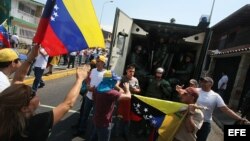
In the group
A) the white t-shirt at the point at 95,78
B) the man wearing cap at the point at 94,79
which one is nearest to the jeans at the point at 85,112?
the man wearing cap at the point at 94,79

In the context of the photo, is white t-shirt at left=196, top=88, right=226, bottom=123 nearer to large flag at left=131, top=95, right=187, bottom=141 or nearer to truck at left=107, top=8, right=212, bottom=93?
large flag at left=131, top=95, right=187, bottom=141

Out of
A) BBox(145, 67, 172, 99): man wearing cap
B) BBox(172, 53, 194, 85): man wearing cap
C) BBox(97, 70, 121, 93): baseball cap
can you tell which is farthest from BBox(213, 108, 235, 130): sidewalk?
BBox(97, 70, 121, 93): baseball cap

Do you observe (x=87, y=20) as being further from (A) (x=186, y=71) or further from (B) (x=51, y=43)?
(A) (x=186, y=71)

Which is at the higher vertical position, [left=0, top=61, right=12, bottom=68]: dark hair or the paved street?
[left=0, top=61, right=12, bottom=68]: dark hair

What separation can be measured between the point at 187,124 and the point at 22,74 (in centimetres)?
225

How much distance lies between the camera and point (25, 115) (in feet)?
7.73

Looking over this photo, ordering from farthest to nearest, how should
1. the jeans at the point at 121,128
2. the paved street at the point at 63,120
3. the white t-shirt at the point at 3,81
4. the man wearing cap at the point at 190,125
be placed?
the jeans at the point at 121,128 < the paved street at the point at 63,120 < the man wearing cap at the point at 190,125 < the white t-shirt at the point at 3,81

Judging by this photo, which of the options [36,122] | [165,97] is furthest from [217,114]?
[36,122]

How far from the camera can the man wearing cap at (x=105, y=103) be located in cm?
512

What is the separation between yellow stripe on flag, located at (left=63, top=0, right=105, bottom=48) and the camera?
12.4ft

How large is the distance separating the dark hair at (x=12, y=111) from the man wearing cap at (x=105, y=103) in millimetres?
2841

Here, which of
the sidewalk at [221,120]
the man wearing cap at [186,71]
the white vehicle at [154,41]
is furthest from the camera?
the sidewalk at [221,120]

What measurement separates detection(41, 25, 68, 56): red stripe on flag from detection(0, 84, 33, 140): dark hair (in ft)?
4.81

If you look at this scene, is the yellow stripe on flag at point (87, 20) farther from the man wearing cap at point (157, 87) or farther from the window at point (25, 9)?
the window at point (25, 9)
